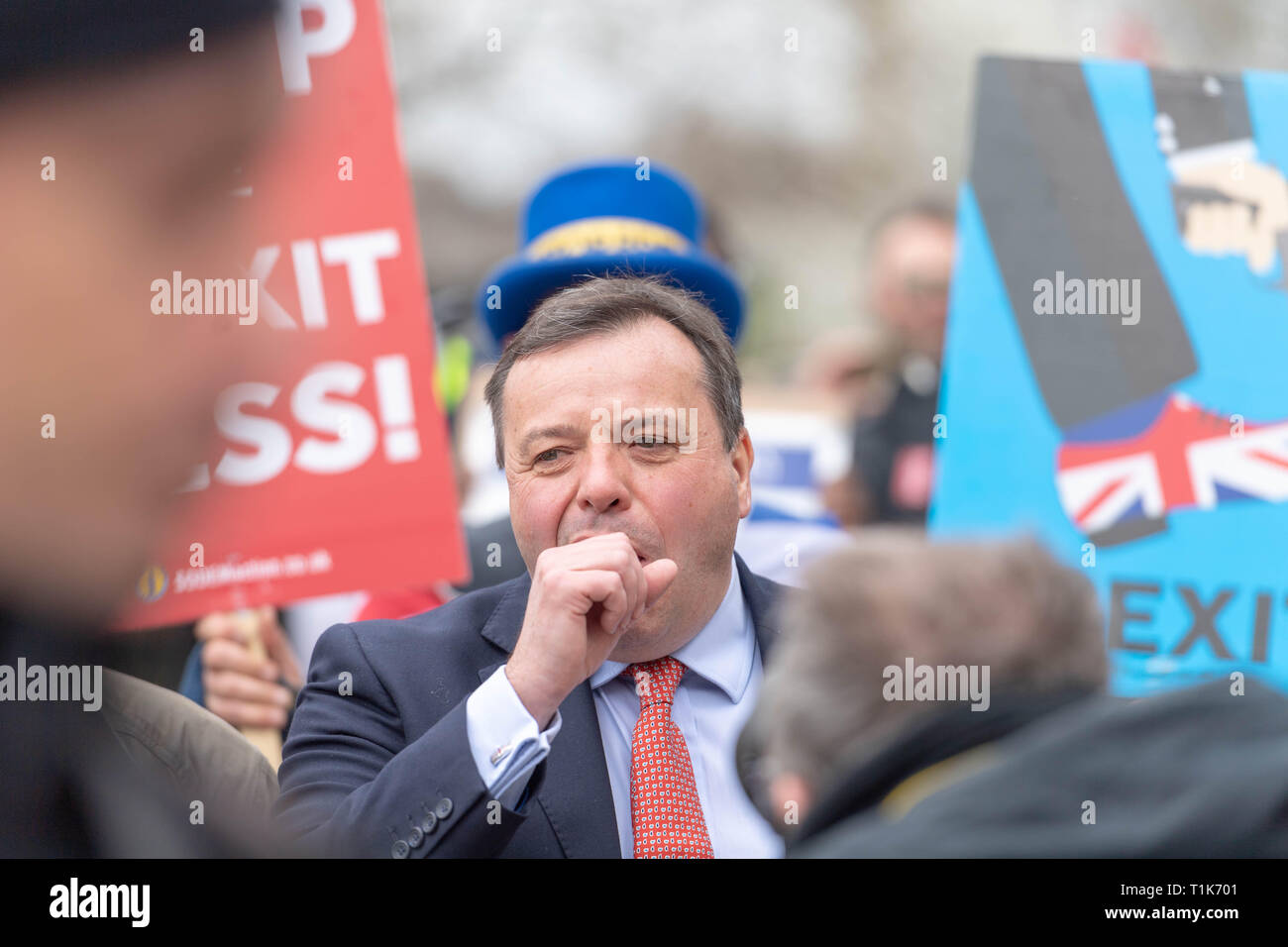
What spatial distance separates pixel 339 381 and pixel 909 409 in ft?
7.63

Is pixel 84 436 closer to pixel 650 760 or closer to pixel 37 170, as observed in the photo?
pixel 37 170

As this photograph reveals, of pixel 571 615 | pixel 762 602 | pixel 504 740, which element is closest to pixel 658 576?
pixel 571 615

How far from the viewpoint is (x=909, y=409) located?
5027mm

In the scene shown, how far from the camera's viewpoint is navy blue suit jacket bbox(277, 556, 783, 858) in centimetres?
204

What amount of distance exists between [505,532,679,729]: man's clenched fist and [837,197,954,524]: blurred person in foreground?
295cm

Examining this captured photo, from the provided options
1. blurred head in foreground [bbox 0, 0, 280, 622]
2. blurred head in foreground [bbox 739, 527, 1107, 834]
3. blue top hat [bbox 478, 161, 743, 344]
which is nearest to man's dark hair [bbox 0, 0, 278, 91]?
blurred head in foreground [bbox 0, 0, 280, 622]

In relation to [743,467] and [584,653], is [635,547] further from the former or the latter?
[743,467]

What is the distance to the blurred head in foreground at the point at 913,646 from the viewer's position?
152 cm

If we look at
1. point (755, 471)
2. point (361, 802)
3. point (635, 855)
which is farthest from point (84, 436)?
point (755, 471)


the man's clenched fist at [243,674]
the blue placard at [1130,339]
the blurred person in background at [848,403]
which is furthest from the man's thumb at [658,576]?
the blurred person in background at [848,403]

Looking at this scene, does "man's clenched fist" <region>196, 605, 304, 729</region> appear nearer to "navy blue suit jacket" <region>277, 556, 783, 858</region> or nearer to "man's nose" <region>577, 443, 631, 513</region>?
"navy blue suit jacket" <region>277, 556, 783, 858</region>

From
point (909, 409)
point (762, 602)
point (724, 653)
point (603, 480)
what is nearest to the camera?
point (603, 480)

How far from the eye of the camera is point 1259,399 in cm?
357
